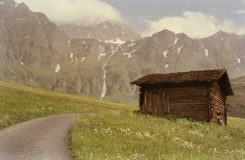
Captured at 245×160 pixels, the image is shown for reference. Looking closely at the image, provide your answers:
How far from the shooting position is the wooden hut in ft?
106

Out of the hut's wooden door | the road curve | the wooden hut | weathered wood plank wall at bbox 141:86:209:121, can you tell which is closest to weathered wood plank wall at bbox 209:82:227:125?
the wooden hut

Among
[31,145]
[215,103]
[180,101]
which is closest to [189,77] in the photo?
[180,101]

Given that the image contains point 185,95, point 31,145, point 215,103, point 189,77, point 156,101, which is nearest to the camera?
point 31,145

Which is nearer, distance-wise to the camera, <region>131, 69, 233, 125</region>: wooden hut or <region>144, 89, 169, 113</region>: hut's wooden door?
<region>131, 69, 233, 125</region>: wooden hut

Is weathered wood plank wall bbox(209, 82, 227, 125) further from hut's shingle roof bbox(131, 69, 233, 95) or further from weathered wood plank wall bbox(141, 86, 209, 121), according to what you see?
hut's shingle roof bbox(131, 69, 233, 95)

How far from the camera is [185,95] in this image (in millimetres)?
33656

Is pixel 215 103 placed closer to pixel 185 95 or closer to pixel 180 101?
pixel 185 95

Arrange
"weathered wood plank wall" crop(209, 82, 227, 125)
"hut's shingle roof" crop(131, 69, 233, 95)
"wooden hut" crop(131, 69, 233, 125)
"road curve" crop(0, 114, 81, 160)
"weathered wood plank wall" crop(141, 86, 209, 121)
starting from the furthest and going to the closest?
"weathered wood plank wall" crop(209, 82, 227, 125) < "weathered wood plank wall" crop(141, 86, 209, 121) < "wooden hut" crop(131, 69, 233, 125) < "hut's shingle roof" crop(131, 69, 233, 95) < "road curve" crop(0, 114, 81, 160)

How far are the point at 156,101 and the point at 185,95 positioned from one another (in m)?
4.21

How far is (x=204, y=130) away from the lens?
88.5 feet

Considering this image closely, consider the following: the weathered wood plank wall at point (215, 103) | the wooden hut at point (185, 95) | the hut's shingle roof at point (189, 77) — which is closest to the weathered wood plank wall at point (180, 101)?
the wooden hut at point (185, 95)

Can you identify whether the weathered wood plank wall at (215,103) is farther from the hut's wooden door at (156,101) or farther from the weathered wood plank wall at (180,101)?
the hut's wooden door at (156,101)

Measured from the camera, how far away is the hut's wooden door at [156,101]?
34.9 meters

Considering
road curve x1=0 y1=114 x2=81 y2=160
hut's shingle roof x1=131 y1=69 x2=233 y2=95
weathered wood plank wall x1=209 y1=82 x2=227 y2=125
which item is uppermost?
hut's shingle roof x1=131 y1=69 x2=233 y2=95
